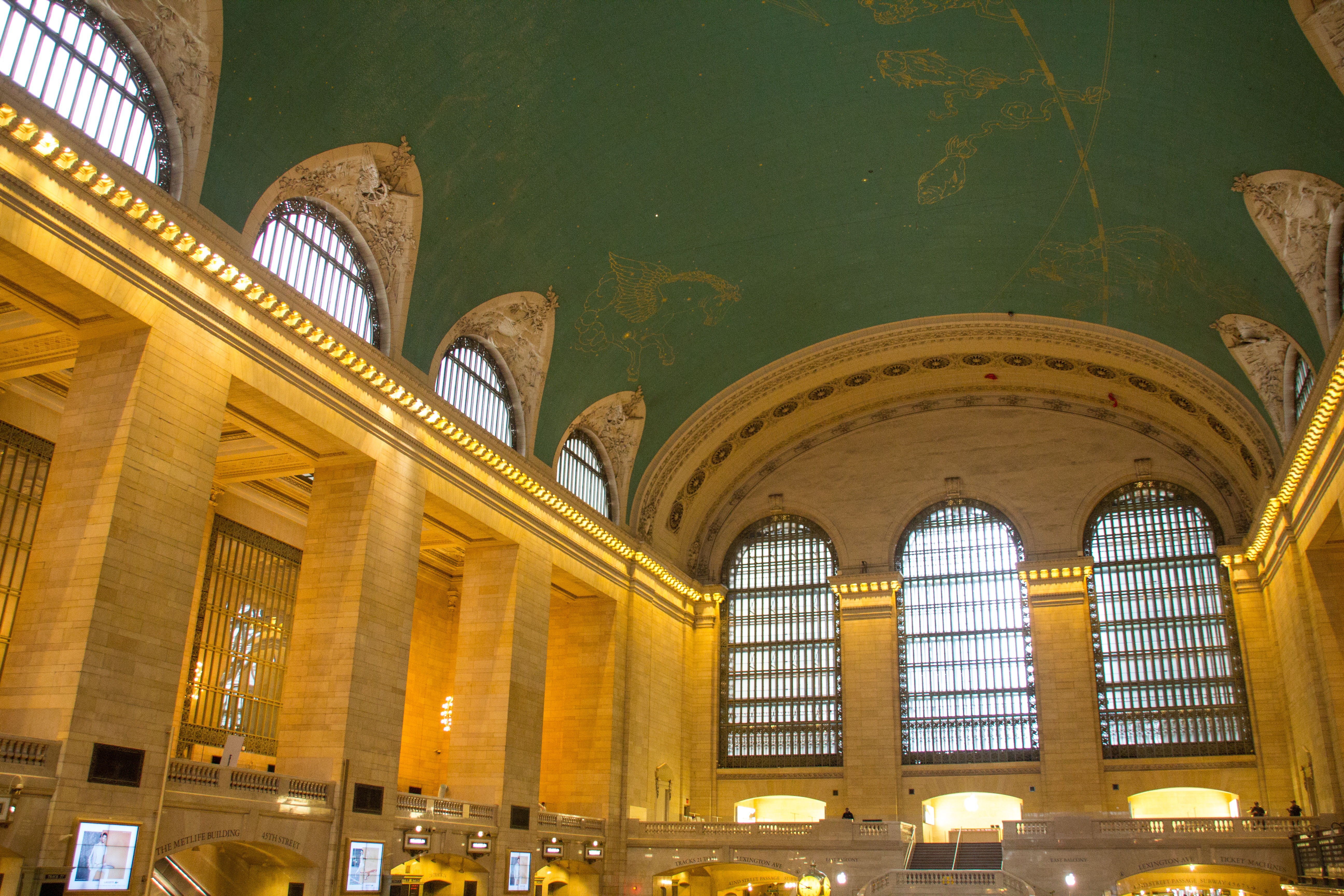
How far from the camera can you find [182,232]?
51.0ft

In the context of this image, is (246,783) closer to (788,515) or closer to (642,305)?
(642,305)

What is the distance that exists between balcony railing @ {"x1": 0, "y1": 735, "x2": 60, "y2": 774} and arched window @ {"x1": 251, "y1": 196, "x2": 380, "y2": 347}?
8.25 m

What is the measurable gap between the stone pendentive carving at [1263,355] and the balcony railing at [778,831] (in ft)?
42.3

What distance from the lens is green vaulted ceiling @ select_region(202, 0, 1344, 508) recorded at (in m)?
17.7

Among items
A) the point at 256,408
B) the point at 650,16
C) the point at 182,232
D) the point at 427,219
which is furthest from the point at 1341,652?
the point at 182,232

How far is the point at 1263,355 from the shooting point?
79.7 feet

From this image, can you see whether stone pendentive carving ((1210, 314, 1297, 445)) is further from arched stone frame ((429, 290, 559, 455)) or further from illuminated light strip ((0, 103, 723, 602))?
illuminated light strip ((0, 103, 723, 602))

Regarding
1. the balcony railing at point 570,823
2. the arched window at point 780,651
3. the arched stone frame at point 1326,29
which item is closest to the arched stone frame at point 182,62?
the balcony railing at point 570,823

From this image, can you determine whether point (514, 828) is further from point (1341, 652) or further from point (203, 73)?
point (1341, 652)

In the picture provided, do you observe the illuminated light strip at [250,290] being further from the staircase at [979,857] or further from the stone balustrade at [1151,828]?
the stone balustrade at [1151,828]

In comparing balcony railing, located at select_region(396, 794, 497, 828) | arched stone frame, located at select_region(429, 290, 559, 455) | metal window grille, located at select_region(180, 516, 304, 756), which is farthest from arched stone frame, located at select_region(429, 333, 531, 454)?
balcony railing, located at select_region(396, 794, 497, 828)

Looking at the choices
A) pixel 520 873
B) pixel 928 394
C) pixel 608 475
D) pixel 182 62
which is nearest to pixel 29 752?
pixel 182 62

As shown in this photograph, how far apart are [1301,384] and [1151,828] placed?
34.0 feet

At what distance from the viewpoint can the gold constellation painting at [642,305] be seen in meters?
25.2
